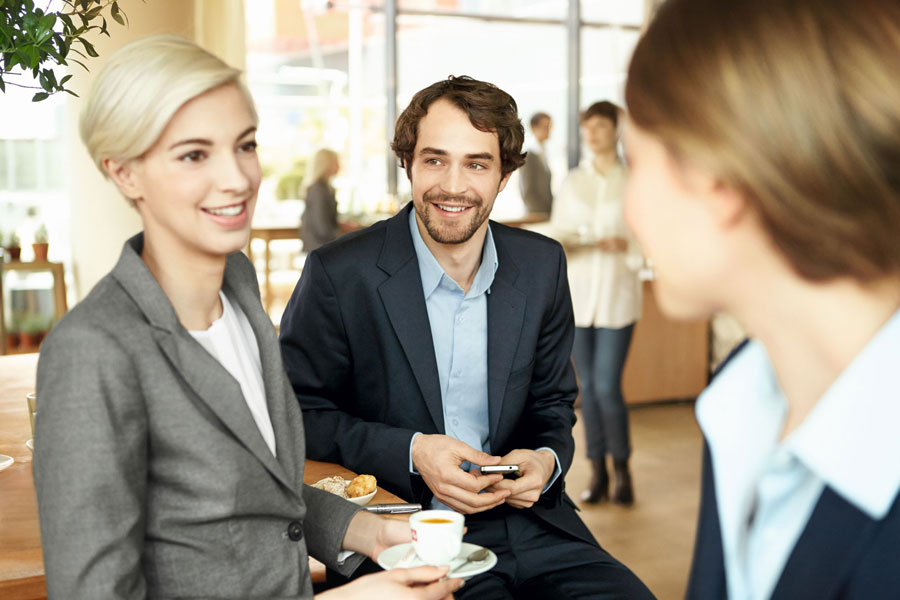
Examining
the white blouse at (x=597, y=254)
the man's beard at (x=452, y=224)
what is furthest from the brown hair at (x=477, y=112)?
the white blouse at (x=597, y=254)

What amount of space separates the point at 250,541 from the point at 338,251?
0.99 metres

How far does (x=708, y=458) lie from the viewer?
3.48 ft

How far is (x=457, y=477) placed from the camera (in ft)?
5.85

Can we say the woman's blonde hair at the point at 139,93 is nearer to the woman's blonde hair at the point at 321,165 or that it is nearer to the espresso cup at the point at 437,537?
the espresso cup at the point at 437,537

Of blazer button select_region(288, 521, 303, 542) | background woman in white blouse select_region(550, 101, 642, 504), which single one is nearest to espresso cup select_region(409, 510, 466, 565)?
blazer button select_region(288, 521, 303, 542)

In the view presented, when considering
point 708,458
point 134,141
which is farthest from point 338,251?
point 708,458

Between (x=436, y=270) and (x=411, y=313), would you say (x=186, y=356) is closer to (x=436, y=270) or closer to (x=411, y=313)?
(x=411, y=313)

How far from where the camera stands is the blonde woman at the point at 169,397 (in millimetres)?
1054

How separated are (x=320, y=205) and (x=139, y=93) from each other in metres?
5.92

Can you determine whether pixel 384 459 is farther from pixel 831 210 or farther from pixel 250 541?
pixel 831 210

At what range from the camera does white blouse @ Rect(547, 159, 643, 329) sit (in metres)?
4.55

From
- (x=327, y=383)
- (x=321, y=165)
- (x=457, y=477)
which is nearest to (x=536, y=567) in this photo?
(x=457, y=477)

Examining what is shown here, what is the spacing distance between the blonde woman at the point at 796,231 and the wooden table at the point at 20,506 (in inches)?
33.6

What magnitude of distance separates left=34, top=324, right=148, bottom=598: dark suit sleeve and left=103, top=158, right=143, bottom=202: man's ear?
0.21 metres
